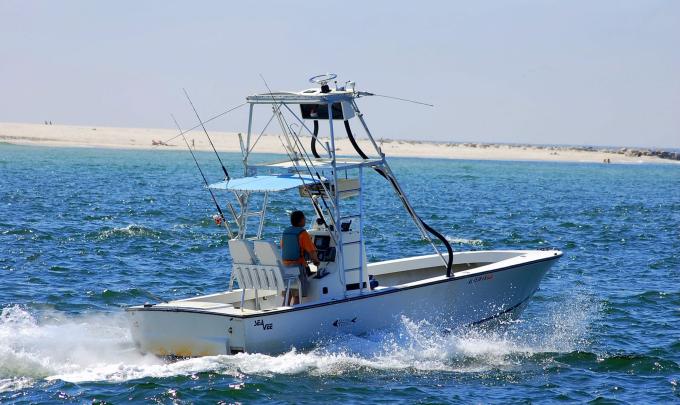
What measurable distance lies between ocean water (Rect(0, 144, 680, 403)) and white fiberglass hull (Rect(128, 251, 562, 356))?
0.18 metres

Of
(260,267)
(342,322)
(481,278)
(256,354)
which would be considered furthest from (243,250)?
(481,278)

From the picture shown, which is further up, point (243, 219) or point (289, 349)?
point (243, 219)

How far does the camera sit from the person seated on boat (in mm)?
12711

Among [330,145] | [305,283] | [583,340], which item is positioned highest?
[330,145]

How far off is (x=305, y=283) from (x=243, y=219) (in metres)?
1.17

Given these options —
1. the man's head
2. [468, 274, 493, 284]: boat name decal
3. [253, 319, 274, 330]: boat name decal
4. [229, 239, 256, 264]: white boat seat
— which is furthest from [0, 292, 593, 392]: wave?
the man's head

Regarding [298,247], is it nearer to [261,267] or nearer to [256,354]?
[261,267]

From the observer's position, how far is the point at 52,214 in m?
28.7

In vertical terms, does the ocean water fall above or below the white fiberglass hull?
below

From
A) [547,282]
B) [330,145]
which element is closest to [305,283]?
[330,145]

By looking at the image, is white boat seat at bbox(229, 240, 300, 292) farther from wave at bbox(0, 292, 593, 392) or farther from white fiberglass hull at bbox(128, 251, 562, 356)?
wave at bbox(0, 292, 593, 392)

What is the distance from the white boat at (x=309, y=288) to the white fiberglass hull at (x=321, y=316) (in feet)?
0.04

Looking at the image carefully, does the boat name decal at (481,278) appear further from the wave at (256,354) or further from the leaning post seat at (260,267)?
the leaning post seat at (260,267)

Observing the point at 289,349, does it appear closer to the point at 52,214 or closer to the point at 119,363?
the point at 119,363
